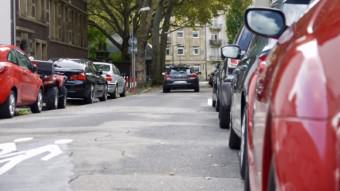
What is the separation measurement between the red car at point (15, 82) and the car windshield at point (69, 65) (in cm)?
522

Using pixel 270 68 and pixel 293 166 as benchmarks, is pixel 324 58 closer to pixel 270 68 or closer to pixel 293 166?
pixel 293 166

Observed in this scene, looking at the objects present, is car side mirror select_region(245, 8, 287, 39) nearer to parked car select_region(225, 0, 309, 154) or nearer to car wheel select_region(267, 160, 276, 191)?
parked car select_region(225, 0, 309, 154)

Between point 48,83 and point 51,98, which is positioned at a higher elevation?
point 48,83

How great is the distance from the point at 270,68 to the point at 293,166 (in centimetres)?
105

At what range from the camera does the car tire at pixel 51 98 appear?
Answer: 18703 millimetres

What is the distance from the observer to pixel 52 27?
138 feet

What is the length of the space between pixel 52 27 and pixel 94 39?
26538 millimetres

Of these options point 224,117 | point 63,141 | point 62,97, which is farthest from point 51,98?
point 63,141

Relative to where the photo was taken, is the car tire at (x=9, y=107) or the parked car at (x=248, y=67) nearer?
the parked car at (x=248, y=67)

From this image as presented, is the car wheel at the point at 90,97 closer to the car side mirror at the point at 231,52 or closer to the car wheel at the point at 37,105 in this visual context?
the car wheel at the point at 37,105

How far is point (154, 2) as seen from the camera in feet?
163

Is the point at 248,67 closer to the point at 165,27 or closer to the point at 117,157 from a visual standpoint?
the point at 117,157

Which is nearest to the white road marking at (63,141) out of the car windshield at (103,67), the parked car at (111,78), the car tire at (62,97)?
the car tire at (62,97)

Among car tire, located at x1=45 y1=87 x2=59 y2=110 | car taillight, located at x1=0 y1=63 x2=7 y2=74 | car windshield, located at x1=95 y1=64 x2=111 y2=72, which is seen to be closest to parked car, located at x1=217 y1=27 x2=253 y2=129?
car taillight, located at x1=0 y1=63 x2=7 y2=74
